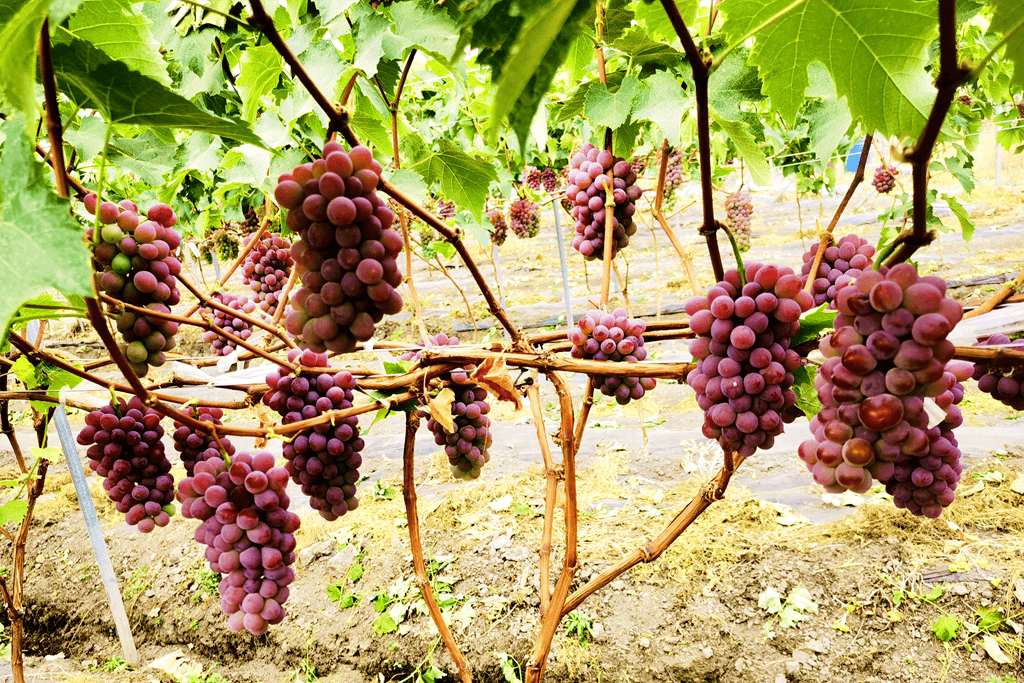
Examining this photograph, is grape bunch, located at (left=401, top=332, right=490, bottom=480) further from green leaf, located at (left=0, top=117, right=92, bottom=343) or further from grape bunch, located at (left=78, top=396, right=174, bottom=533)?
green leaf, located at (left=0, top=117, right=92, bottom=343)

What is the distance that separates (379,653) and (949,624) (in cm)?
205

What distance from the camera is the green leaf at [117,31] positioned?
0.75 meters

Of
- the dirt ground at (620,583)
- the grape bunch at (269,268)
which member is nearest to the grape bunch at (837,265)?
the dirt ground at (620,583)

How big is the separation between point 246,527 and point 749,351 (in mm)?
756

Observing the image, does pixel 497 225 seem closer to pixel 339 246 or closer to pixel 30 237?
pixel 339 246

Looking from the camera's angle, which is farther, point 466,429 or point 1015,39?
point 466,429

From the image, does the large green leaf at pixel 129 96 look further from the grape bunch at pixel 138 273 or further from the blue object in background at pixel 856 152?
the blue object in background at pixel 856 152

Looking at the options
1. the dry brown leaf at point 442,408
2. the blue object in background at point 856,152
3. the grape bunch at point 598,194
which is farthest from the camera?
the blue object in background at point 856,152

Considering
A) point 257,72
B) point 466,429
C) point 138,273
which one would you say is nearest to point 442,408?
point 466,429

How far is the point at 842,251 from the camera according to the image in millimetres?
919

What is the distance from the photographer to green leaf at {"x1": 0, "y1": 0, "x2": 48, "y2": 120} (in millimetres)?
409

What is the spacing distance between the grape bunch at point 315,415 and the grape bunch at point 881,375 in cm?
73

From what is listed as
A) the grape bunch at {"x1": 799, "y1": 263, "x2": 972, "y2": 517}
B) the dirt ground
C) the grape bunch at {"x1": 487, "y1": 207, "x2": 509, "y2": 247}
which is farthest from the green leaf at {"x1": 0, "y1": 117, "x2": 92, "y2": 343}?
the grape bunch at {"x1": 487, "y1": 207, "x2": 509, "y2": 247}

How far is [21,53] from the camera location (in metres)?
0.44
